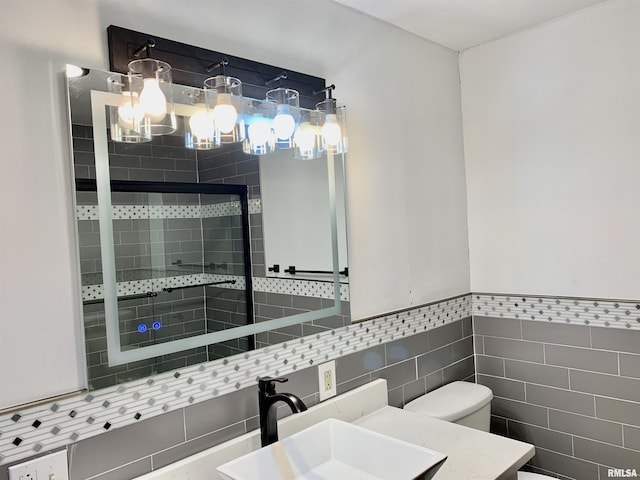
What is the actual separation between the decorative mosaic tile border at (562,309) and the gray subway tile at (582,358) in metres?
0.12

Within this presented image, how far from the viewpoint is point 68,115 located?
3.81ft

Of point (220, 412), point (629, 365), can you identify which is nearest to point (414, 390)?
point (629, 365)

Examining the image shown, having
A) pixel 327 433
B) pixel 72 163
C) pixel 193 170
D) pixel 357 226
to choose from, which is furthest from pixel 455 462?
pixel 72 163

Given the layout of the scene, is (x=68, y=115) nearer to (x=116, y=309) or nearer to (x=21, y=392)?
(x=116, y=309)

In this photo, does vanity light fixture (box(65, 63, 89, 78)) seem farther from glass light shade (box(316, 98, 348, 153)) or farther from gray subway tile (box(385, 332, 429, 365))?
gray subway tile (box(385, 332, 429, 365))

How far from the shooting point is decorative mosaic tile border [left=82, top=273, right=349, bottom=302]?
120 cm

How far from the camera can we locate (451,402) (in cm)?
204

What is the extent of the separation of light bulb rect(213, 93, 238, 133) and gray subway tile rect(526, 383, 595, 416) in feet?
A: 6.10

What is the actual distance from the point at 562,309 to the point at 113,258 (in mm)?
1914

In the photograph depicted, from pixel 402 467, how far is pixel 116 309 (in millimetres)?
900

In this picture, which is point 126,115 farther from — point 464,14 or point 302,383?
point 464,14

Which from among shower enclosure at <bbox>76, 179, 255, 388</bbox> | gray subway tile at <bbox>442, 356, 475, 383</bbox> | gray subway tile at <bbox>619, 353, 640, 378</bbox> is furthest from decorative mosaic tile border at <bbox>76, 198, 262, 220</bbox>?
gray subway tile at <bbox>619, 353, 640, 378</bbox>

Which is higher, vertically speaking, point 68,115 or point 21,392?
point 68,115
